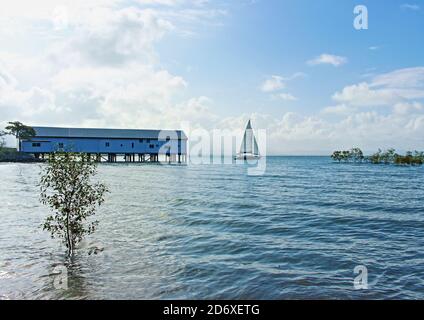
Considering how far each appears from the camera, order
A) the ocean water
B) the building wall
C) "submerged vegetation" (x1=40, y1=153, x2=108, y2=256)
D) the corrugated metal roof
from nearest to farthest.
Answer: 1. the ocean water
2. "submerged vegetation" (x1=40, y1=153, x2=108, y2=256)
3. the building wall
4. the corrugated metal roof

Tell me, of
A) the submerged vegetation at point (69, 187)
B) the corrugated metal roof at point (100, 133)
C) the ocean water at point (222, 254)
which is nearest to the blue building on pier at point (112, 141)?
the corrugated metal roof at point (100, 133)

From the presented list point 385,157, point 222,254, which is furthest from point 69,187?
point 385,157

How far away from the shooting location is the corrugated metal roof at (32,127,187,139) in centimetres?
10719

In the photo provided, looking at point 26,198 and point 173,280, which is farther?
point 26,198

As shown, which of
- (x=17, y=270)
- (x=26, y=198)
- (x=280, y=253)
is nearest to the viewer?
(x=17, y=270)

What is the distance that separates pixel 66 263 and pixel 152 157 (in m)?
114

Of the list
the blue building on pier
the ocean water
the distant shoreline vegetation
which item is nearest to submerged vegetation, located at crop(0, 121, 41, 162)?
the blue building on pier

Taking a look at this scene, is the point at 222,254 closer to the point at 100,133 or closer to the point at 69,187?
Answer: the point at 69,187

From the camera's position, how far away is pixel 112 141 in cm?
11019

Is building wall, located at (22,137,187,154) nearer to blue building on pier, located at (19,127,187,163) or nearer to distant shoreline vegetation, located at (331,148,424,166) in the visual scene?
blue building on pier, located at (19,127,187,163)
